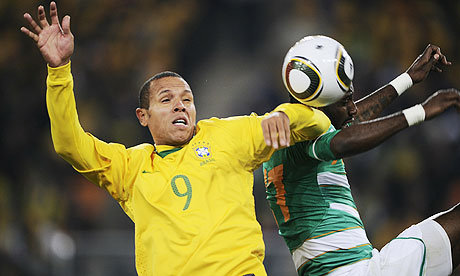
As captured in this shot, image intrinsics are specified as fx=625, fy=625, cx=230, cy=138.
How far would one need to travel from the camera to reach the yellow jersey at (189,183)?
3.44 m

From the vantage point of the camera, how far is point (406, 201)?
327 inches

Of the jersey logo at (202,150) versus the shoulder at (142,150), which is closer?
the jersey logo at (202,150)

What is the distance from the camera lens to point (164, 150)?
151 inches

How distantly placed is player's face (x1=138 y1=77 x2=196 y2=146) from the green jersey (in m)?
0.68

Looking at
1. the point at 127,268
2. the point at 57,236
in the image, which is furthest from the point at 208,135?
the point at 57,236

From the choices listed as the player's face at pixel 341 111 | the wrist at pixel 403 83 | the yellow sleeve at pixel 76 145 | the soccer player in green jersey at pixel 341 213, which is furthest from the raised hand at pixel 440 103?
the yellow sleeve at pixel 76 145

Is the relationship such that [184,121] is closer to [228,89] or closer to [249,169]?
[249,169]

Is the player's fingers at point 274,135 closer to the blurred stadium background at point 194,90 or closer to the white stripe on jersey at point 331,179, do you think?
the white stripe on jersey at point 331,179

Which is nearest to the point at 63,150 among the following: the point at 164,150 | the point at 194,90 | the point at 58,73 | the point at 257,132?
the point at 58,73

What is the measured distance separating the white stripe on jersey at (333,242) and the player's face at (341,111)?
70 cm

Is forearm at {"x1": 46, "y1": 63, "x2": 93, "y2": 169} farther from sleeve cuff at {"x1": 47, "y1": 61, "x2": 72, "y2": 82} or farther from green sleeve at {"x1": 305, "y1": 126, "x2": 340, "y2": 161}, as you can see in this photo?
green sleeve at {"x1": 305, "y1": 126, "x2": 340, "y2": 161}

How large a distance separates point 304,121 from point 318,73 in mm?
288

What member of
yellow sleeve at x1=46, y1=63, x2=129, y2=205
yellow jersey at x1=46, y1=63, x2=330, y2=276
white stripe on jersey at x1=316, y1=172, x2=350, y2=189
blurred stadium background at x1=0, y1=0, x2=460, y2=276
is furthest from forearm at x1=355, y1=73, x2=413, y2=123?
blurred stadium background at x1=0, y1=0, x2=460, y2=276

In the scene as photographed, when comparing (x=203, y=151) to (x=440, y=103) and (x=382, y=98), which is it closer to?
(x=440, y=103)
